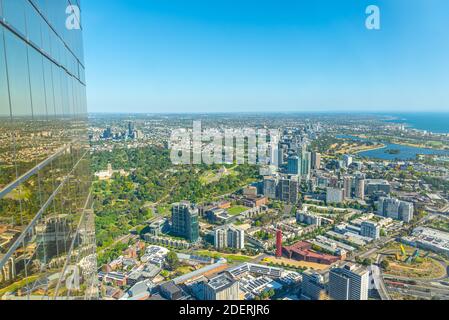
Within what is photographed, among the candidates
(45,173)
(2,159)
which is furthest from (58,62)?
(2,159)

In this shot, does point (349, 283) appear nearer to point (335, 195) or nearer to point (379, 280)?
point (379, 280)

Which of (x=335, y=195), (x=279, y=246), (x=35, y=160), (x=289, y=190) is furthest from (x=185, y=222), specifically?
(x=35, y=160)

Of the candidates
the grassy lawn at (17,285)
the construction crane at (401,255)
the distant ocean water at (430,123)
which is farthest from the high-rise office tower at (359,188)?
the distant ocean water at (430,123)

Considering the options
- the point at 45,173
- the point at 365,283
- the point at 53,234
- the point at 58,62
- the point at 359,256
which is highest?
the point at 58,62

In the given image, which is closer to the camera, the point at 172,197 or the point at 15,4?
the point at 15,4

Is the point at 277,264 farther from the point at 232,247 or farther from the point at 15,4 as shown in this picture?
the point at 15,4

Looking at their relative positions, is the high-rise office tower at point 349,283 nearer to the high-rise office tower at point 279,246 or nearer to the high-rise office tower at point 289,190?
the high-rise office tower at point 279,246
